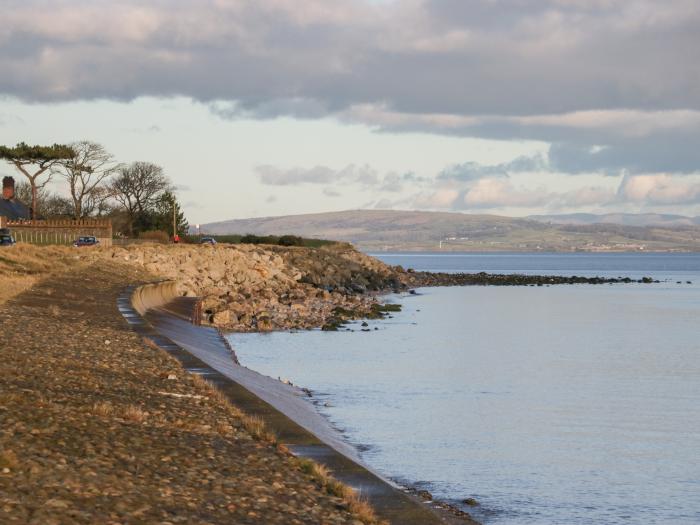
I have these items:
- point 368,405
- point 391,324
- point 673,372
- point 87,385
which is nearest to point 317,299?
point 391,324

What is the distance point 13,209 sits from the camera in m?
107

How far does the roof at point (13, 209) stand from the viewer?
103m

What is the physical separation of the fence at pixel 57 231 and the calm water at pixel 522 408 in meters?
33.5

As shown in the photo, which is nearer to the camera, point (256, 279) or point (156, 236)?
point (256, 279)

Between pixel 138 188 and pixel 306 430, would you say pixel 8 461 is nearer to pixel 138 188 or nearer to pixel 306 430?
pixel 306 430

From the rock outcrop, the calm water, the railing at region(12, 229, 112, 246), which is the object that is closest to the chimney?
the railing at region(12, 229, 112, 246)

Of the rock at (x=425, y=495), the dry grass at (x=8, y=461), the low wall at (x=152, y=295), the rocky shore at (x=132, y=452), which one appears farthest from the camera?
the low wall at (x=152, y=295)

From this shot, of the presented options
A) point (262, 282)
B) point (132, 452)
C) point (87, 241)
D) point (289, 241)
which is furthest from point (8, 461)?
point (289, 241)

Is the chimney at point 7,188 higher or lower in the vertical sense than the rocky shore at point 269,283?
higher

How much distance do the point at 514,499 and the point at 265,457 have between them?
4959 mm

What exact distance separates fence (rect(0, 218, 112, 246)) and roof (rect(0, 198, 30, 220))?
14.5 metres

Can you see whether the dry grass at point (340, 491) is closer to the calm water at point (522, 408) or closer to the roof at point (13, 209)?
the calm water at point (522, 408)

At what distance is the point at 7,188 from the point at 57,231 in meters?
30.3

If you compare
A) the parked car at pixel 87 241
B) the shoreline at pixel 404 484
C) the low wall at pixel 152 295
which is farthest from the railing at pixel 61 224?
the shoreline at pixel 404 484
